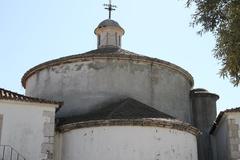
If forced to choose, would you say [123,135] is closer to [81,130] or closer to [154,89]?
[81,130]

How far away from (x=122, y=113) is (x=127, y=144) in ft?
4.31

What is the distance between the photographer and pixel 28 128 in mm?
14266

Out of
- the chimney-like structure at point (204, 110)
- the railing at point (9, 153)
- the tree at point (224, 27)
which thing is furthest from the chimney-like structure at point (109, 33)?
the tree at point (224, 27)

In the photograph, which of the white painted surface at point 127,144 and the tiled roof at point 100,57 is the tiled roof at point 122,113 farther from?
the tiled roof at point 100,57

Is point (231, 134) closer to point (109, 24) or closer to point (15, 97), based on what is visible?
point (15, 97)

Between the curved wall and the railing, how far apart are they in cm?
409

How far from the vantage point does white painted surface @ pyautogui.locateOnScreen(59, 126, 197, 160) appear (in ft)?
46.9

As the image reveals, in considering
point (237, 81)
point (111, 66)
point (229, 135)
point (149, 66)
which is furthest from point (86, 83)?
point (237, 81)

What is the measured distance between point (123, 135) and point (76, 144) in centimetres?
162

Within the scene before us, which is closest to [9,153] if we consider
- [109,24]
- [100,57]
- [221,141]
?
[100,57]

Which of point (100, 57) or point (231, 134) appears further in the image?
point (100, 57)

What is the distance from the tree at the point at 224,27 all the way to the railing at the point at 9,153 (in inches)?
285

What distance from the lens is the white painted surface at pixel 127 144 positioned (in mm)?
14281

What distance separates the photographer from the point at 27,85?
20.0m
